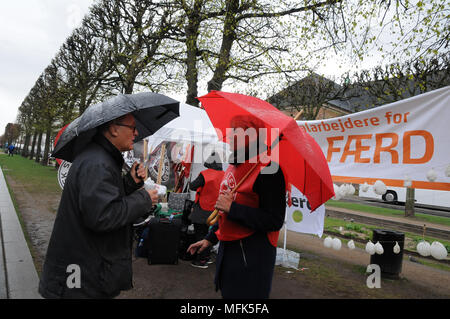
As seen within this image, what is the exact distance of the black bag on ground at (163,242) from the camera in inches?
208

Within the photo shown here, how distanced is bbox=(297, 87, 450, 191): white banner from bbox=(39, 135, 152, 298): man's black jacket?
125 inches

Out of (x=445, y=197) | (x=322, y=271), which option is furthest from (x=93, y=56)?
(x=445, y=197)

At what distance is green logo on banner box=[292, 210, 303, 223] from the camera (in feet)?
19.1

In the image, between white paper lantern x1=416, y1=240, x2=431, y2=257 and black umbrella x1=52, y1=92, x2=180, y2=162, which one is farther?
white paper lantern x1=416, y1=240, x2=431, y2=257

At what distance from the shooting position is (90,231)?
5.46 ft

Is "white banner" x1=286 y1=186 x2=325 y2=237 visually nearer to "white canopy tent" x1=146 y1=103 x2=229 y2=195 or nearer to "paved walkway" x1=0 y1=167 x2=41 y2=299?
"white canopy tent" x1=146 y1=103 x2=229 y2=195

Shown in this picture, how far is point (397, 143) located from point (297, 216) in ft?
8.68

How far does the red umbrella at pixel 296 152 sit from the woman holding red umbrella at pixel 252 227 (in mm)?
154

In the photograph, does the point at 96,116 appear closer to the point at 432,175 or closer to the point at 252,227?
the point at 252,227

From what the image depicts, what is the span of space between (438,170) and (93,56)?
22955mm

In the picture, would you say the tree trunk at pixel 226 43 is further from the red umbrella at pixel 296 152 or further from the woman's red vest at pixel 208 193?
the red umbrella at pixel 296 152

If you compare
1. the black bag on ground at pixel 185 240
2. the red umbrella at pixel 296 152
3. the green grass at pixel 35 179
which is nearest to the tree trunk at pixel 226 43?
the black bag on ground at pixel 185 240

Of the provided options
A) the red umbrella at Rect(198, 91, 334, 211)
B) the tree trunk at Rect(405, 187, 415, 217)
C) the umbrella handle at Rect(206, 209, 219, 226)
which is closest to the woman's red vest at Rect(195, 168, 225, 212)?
the red umbrella at Rect(198, 91, 334, 211)
